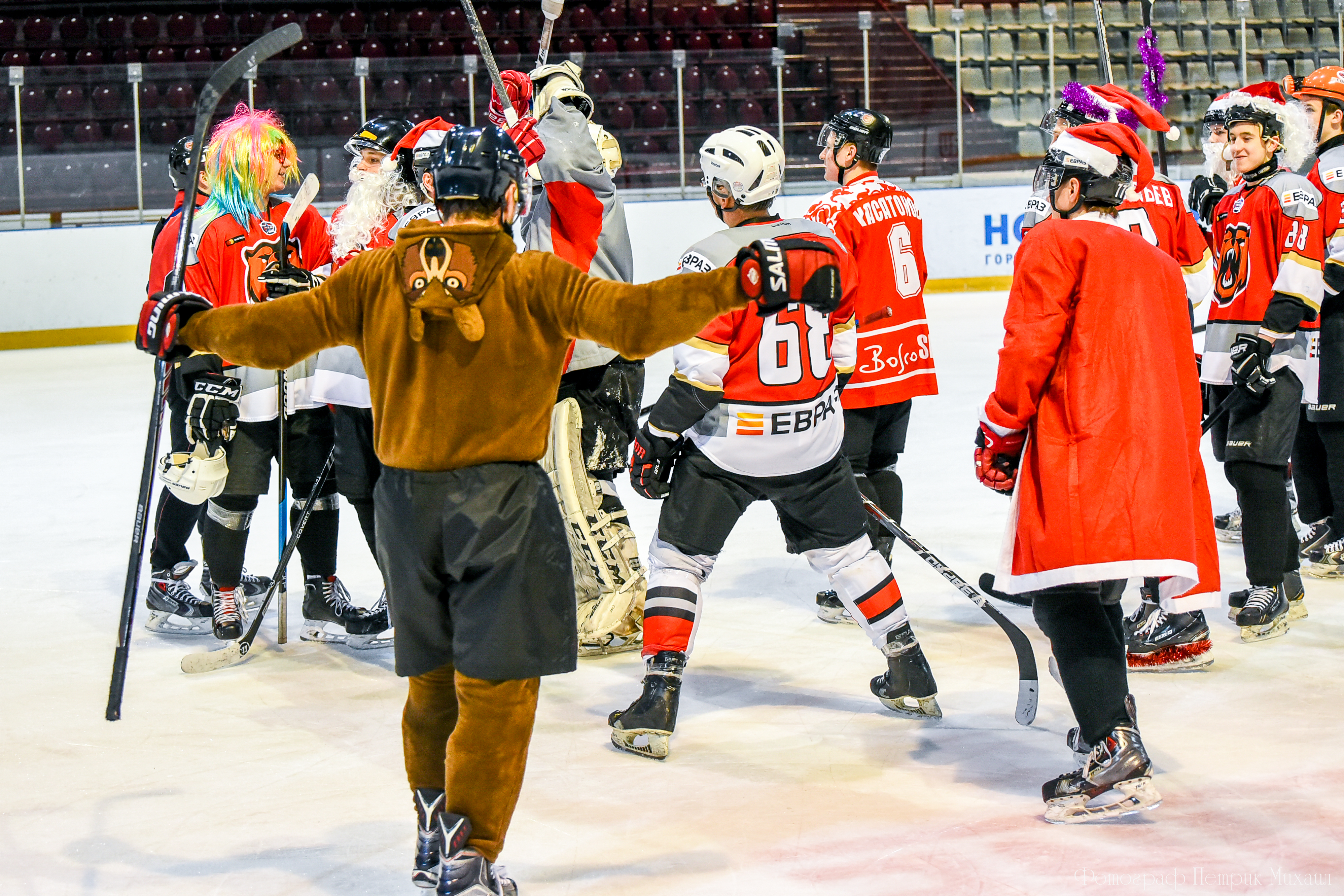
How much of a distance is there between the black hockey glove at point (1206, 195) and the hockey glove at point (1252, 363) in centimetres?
90

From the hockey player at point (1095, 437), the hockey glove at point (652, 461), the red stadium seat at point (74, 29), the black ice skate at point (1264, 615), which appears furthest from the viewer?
the red stadium seat at point (74, 29)

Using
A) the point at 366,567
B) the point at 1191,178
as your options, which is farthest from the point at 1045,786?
the point at 1191,178

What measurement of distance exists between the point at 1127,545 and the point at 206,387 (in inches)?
91.6

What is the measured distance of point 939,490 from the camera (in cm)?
572

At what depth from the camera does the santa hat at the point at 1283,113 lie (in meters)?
4.06

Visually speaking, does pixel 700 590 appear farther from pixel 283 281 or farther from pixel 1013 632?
pixel 283 281

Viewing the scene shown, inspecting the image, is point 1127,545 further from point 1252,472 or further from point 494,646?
point 1252,472

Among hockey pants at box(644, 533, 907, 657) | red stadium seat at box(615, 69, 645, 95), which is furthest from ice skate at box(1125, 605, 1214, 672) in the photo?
red stadium seat at box(615, 69, 645, 95)

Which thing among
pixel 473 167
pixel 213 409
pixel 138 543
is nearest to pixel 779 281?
pixel 473 167

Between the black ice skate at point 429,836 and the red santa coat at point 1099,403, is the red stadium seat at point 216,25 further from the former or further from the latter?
the black ice skate at point 429,836

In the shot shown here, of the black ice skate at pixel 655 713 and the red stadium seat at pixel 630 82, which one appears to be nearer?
the black ice skate at pixel 655 713

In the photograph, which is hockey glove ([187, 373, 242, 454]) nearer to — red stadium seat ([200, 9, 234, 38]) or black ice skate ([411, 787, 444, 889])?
black ice skate ([411, 787, 444, 889])

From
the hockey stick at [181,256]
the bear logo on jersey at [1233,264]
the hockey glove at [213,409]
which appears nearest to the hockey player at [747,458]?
the hockey stick at [181,256]

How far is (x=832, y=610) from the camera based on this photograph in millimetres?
4262
